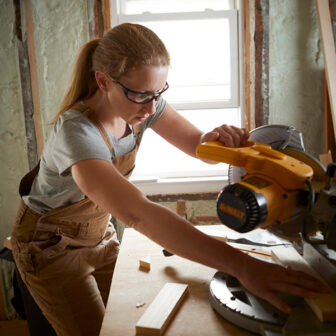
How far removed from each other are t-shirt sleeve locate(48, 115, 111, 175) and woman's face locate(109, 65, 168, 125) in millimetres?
125

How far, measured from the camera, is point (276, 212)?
2.96 ft

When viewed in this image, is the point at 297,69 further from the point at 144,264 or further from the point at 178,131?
the point at 144,264

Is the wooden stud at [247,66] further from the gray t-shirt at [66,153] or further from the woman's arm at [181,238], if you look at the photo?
the woman's arm at [181,238]

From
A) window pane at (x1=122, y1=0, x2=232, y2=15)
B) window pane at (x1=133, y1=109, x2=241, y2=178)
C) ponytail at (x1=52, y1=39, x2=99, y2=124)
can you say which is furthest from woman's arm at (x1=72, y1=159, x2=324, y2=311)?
window pane at (x1=122, y1=0, x2=232, y2=15)

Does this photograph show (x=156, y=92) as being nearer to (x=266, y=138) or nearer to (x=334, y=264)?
(x=266, y=138)

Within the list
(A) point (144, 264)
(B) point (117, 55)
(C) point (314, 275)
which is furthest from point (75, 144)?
(C) point (314, 275)

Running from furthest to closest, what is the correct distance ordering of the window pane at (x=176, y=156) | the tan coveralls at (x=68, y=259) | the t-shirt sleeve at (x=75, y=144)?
1. the window pane at (x=176, y=156)
2. the tan coveralls at (x=68, y=259)
3. the t-shirt sleeve at (x=75, y=144)

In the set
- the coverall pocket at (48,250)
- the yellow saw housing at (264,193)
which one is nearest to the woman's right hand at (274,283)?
the yellow saw housing at (264,193)

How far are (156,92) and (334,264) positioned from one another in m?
0.76

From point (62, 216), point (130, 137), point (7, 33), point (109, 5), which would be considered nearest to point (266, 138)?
point (130, 137)

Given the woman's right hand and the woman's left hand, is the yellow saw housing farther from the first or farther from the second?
the woman's left hand

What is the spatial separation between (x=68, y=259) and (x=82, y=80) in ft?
2.23

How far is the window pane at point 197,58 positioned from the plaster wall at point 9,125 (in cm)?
89

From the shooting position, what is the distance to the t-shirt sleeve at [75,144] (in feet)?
3.66
